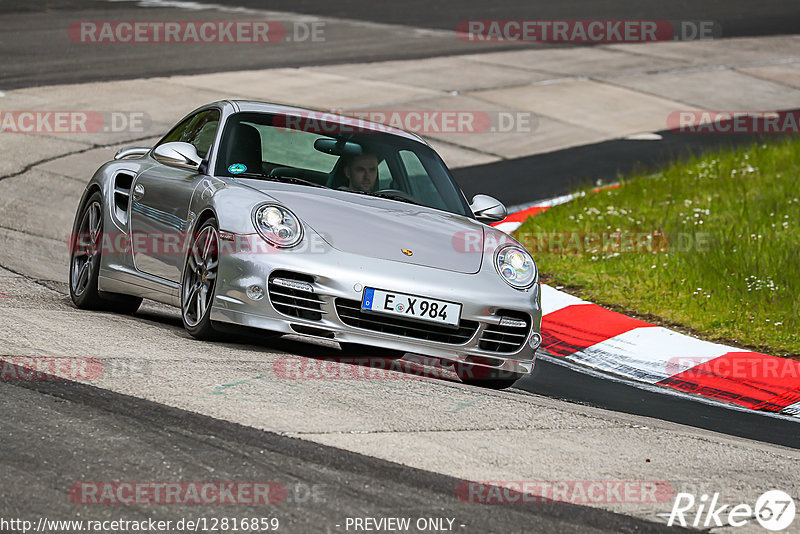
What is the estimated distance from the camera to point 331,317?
242 inches

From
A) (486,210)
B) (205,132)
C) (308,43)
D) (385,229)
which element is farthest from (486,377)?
(308,43)

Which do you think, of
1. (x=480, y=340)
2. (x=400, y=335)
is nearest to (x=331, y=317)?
(x=400, y=335)

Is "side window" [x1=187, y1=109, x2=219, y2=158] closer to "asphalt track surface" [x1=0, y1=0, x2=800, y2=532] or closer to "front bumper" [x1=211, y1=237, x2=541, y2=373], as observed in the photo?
"front bumper" [x1=211, y1=237, x2=541, y2=373]

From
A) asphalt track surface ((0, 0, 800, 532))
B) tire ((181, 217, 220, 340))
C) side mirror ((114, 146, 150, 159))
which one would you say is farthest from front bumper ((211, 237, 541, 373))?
side mirror ((114, 146, 150, 159))

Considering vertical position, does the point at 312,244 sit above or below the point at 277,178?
below

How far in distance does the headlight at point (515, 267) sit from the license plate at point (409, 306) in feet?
1.63

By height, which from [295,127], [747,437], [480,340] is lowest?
[747,437]

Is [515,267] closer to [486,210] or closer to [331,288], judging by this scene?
[486,210]

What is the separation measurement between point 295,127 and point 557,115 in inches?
421

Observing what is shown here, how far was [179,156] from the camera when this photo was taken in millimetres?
6988

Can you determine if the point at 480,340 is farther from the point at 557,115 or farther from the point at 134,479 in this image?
the point at 557,115

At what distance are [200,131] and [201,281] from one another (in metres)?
1.52

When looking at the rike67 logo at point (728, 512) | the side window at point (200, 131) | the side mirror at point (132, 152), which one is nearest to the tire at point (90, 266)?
the side mirror at point (132, 152)

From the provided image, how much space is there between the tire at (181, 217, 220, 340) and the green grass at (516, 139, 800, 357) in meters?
3.76
